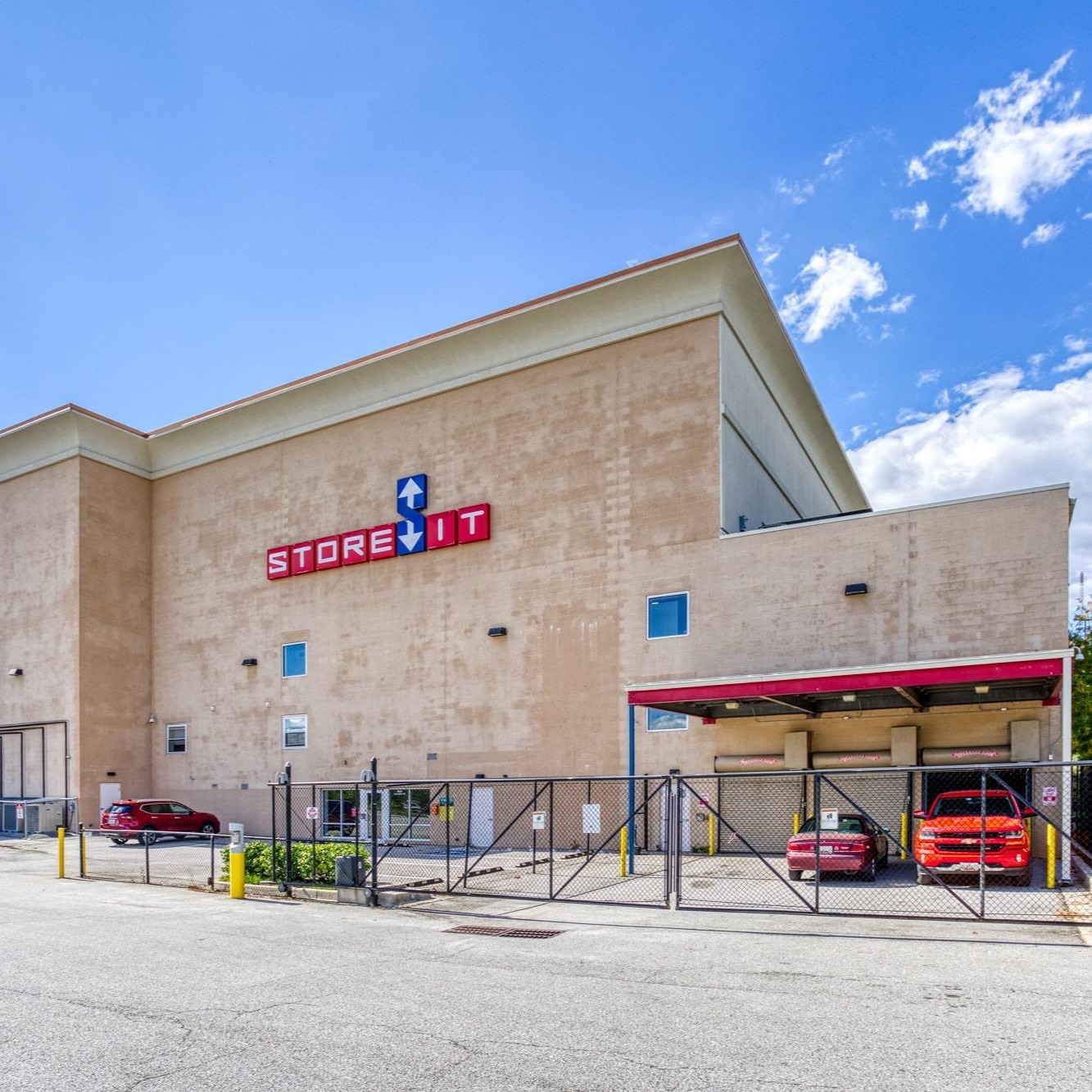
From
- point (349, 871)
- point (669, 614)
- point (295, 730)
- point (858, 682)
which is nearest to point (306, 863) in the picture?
point (349, 871)

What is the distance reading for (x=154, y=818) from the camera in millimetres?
30938

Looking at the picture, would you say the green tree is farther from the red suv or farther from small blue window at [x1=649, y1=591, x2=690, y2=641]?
the red suv

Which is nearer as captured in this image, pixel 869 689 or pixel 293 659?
pixel 869 689

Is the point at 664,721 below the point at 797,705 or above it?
below

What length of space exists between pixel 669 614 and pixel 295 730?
14.5 m

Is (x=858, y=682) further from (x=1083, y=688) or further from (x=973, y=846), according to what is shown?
(x=1083, y=688)

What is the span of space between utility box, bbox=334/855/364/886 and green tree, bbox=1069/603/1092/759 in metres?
34.1

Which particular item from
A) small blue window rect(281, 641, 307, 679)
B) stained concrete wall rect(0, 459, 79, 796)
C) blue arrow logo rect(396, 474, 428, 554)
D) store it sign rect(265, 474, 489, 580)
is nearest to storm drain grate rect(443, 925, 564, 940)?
store it sign rect(265, 474, 489, 580)

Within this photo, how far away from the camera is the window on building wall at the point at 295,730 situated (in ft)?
106

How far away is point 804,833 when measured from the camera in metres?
18.6

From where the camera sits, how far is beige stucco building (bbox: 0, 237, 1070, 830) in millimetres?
22172

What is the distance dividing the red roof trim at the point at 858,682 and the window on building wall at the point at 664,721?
345 cm

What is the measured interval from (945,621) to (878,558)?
211cm

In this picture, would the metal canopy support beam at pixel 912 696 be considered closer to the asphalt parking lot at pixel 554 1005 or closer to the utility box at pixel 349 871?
the asphalt parking lot at pixel 554 1005
